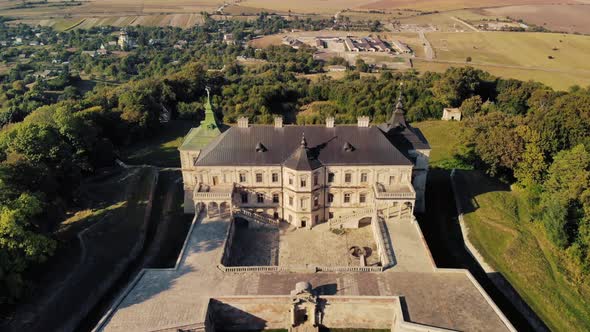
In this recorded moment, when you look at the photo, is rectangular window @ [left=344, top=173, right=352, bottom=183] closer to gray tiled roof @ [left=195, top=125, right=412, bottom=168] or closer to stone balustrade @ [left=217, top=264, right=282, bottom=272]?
gray tiled roof @ [left=195, top=125, right=412, bottom=168]

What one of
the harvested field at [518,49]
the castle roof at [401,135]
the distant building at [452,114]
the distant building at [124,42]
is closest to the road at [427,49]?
the harvested field at [518,49]

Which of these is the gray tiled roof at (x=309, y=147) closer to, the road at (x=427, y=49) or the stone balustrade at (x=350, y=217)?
the stone balustrade at (x=350, y=217)

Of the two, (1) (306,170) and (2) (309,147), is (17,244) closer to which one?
(1) (306,170)

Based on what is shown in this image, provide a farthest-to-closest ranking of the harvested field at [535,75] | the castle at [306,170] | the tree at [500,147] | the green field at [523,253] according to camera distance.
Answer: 1. the harvested field at [535,75]
2. the tree at [500,147]
3. the castle at [306,170]
4. the green field at [523,253]

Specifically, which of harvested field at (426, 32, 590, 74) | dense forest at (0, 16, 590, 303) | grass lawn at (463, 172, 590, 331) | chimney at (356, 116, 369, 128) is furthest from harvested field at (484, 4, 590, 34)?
chimney at (356, 116, 369, 128)

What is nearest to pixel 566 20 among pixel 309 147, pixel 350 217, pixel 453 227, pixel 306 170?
pixel 453 227

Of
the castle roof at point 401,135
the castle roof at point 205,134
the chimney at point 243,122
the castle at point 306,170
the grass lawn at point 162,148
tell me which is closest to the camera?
the castle at point 306,170
